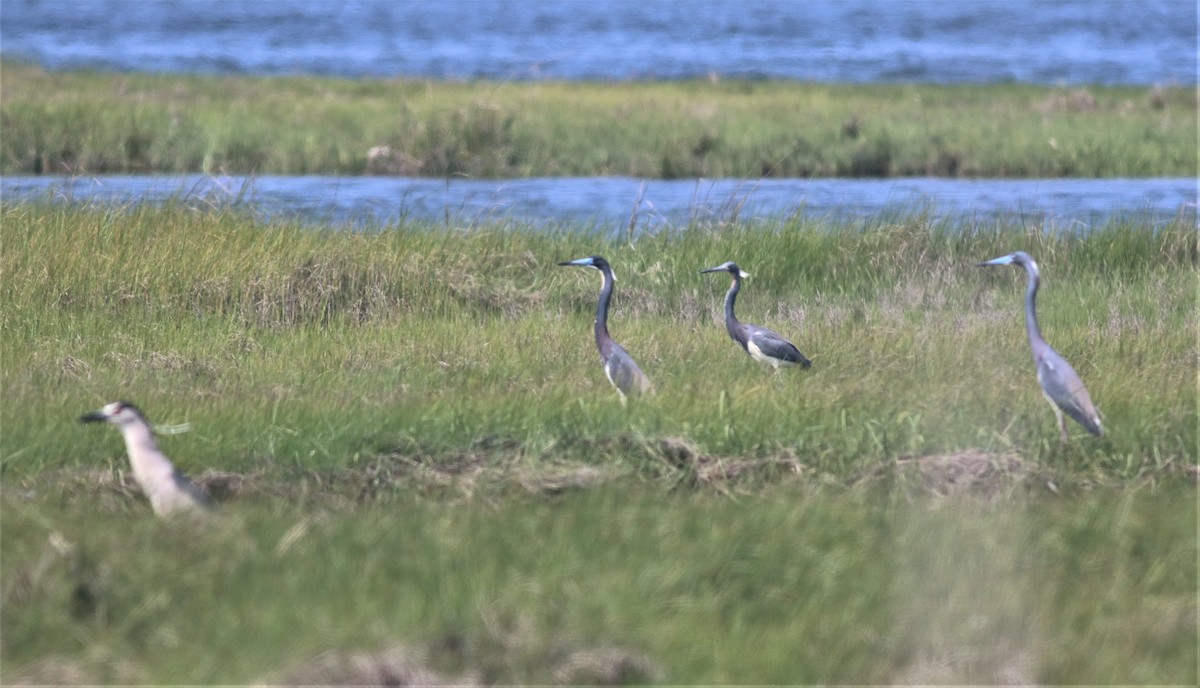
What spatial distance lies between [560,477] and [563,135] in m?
19.4

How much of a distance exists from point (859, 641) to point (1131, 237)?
9506 millimetres

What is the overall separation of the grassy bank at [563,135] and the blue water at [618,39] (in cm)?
193

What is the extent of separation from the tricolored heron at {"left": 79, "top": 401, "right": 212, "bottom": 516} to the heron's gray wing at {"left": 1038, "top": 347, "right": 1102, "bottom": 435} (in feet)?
13.6

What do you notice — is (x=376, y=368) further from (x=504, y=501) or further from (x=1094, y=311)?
(x=1094, y=311)

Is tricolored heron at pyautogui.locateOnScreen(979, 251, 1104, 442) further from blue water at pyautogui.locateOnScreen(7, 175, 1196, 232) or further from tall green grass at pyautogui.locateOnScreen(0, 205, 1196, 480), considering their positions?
blue water at pyautogui.locateOnScreen(7, 175, 1196, 232)

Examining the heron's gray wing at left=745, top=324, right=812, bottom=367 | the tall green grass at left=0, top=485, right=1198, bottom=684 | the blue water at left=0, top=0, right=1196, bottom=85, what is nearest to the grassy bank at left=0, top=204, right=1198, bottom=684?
the tall green grass at left=0, top=485, right=1198, bottom=684

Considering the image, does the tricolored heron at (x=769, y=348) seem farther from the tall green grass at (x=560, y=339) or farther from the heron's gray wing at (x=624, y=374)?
the heron's gray wing at (x=624, y=374)

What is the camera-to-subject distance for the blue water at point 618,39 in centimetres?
4259

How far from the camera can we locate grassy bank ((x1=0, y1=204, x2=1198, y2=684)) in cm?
524

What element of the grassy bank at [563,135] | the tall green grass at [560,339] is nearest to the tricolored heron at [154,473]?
the tall green grass at [560,339]

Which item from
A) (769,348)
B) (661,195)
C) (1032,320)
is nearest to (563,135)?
(661,195)

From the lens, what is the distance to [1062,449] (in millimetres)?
7512

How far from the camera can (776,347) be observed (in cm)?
937

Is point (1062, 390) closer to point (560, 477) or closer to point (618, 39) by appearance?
point (560, 477)
